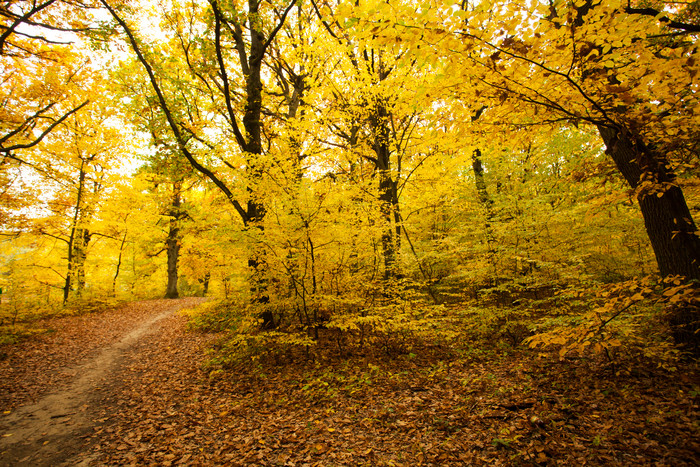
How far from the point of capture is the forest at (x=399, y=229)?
275 cm

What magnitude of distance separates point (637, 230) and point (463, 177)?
5.59 metres

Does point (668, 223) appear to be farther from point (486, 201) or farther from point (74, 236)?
point (74, 236)

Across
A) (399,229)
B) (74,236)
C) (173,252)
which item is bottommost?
(399,229)

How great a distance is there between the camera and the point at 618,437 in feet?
9.82

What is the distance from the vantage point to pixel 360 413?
441 centimetres

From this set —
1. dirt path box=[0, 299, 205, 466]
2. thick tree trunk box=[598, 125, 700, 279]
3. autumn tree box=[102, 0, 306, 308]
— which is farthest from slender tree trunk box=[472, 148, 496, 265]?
dirt path box=[0, 299, 205, 466]

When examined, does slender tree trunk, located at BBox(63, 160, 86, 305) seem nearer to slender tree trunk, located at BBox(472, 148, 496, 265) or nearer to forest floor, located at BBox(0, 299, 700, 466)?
forest floor, located at BBox(0, 299, 700, 466)

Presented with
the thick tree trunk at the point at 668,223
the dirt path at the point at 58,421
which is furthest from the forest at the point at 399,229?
the dirt path at the point at 58,421

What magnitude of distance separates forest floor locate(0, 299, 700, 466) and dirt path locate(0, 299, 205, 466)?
0.02 metres

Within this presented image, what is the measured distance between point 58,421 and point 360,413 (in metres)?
4.78

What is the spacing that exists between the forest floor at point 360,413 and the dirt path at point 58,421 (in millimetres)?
24

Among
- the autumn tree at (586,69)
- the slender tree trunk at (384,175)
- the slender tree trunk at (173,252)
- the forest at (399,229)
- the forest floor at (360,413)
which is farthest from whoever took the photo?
the slender tree trunk at (173,252)

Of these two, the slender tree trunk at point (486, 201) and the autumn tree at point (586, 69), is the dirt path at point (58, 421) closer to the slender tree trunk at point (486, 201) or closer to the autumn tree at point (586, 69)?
the autumn tree at point (586, 69)

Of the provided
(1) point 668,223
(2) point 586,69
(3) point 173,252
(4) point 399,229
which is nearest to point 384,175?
(4) point 399,229
